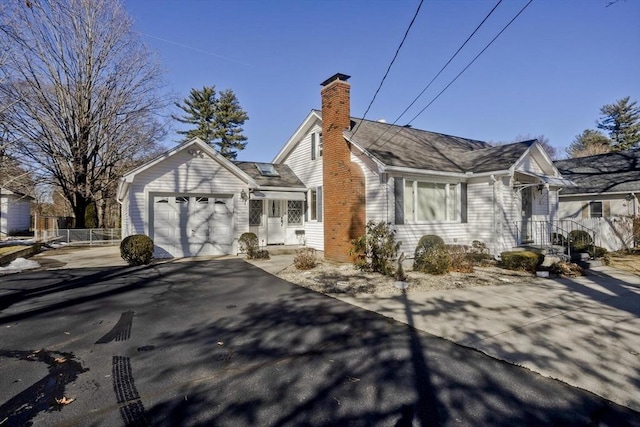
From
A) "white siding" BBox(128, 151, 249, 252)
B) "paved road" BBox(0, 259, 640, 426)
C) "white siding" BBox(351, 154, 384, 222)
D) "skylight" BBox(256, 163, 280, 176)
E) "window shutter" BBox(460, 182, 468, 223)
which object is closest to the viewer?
"paved road" BBox(0, 259, 640, 426)

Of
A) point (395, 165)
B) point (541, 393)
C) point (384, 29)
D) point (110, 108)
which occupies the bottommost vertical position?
point (541, 393)

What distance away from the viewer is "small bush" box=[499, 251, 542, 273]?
10.4 metres

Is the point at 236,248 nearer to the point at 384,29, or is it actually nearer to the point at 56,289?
the point at 56,289

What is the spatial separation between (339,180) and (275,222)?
515 centimetres

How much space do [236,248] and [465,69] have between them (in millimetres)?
10778

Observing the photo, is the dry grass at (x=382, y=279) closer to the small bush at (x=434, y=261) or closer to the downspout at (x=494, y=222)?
the small bush at (x=434, y=261)

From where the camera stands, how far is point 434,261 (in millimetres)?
9828

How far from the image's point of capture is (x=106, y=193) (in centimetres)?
2562

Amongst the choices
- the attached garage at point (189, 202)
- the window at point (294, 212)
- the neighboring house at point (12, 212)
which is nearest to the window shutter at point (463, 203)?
the window at point (294, 212)

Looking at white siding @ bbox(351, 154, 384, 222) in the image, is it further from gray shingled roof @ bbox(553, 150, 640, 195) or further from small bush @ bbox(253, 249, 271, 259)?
gray shingled roof @ bbox(553, 150, 640, 195)

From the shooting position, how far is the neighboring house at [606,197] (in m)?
15.8

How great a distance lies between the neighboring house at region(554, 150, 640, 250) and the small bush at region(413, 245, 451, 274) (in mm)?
8956

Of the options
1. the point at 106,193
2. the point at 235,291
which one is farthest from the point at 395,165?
the point at 106,193

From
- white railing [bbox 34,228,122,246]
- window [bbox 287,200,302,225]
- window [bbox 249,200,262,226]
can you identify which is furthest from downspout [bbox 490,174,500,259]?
white railing [bbox 34,228,122,246]
